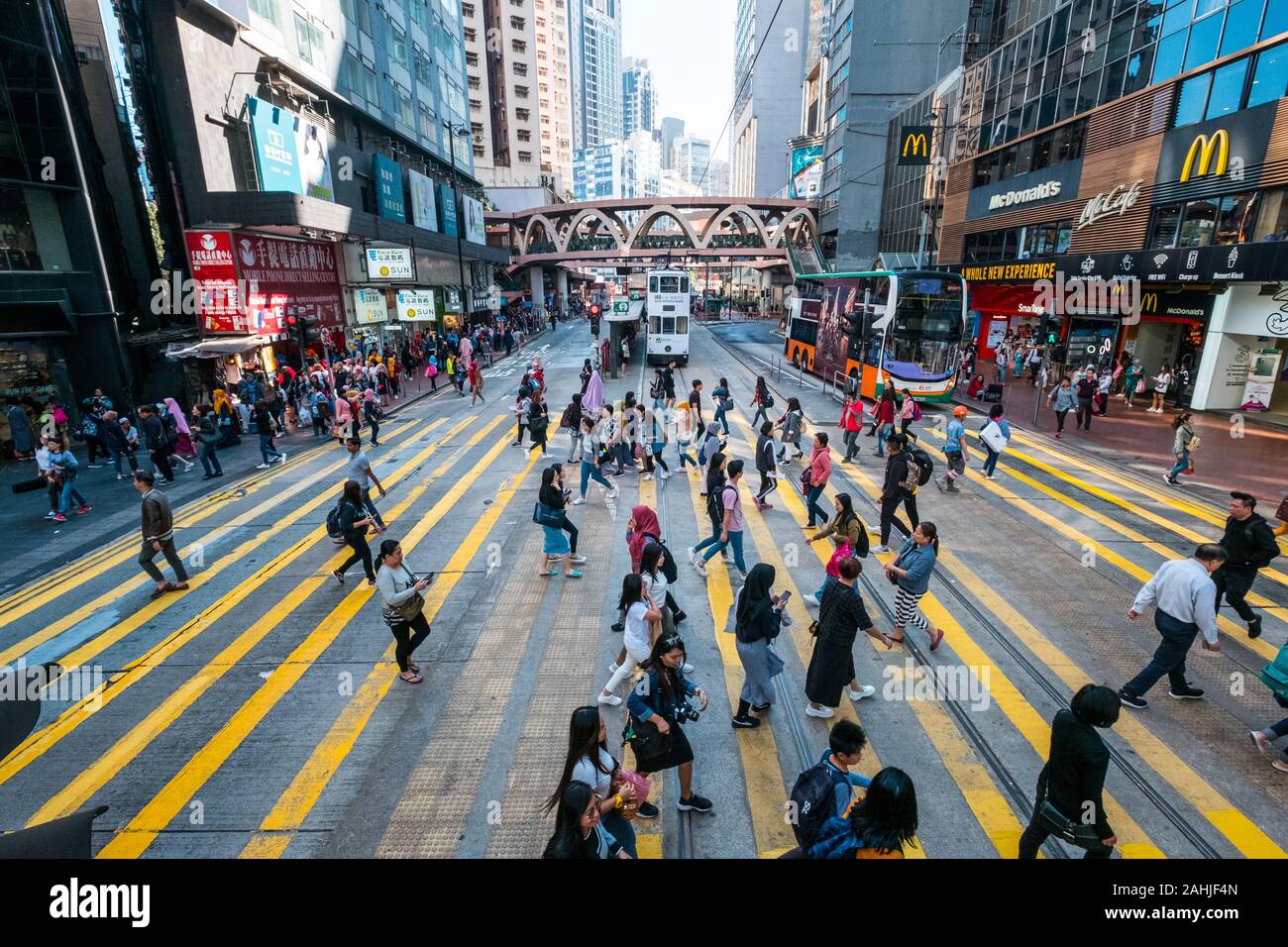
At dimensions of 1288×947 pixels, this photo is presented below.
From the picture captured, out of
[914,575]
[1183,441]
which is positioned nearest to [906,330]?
[1183,441]

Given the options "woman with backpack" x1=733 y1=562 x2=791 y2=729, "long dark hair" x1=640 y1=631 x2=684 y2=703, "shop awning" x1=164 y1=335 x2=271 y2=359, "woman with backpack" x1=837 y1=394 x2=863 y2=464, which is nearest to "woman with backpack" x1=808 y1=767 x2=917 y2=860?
"long dark hair" x1=640 y1=631 x2=684 y2=703

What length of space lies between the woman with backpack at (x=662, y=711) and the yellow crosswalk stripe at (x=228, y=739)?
12.8ft

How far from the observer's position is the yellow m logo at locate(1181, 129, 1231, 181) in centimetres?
1855

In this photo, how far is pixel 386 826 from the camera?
192 inches

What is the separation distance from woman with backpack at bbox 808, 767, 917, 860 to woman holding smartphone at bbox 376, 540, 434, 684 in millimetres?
4587

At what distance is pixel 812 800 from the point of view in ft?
11.3

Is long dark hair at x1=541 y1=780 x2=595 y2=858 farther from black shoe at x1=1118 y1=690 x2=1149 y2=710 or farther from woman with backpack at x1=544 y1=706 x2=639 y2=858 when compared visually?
black shoe at x1=1118 y1=690 x2=1149 y2=710

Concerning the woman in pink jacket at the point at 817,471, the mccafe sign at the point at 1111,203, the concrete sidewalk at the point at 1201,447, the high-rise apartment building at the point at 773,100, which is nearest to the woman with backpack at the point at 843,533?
the woman in pink jacket at the point at 817,471

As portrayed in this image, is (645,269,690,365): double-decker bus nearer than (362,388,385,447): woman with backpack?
No

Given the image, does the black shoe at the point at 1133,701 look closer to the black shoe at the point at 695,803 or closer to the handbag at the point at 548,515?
the black shoe at the point at 695,803

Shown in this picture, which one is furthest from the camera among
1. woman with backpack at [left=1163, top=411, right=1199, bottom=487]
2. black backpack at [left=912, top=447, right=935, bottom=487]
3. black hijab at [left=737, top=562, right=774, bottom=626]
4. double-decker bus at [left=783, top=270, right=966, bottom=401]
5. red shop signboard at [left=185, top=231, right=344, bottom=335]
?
red shop signboard at [left=185, top=231, right=344, bottom=335]

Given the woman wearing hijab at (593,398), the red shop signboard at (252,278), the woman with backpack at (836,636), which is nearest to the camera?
the woman with backpack at (836,636)

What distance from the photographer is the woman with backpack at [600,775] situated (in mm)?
3521
